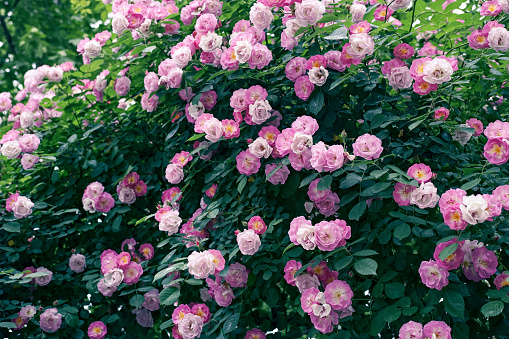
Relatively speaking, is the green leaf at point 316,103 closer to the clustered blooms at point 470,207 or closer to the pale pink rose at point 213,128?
the pale pink rose at point 213,128

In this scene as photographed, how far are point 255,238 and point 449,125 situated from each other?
3.10ft

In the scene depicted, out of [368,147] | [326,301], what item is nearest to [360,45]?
[368,147]

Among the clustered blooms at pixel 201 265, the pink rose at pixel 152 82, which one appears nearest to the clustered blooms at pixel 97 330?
the clustered blooms at pixel 201 265

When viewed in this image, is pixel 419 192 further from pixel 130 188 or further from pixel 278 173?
pixel 130 188

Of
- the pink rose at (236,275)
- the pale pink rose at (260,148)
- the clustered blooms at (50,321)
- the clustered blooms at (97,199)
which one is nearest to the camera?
the pale pink rose at (260,148)

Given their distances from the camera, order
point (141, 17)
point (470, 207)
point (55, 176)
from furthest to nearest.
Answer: point (55, 176), point (141, 17), point (470, 207)

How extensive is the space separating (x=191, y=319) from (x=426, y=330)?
950 mm

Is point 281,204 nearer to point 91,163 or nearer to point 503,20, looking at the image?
point 91,163

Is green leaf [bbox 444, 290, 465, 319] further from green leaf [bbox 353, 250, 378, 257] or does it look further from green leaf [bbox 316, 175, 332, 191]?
green leaf [bbox 316, 175, 332, 191]

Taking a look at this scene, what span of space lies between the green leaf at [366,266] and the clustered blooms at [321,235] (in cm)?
10

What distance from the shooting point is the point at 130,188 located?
268 centimetres

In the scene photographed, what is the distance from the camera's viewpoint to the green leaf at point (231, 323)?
6.38 ft

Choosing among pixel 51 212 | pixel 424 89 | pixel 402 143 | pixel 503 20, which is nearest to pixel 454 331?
pixel 402 143

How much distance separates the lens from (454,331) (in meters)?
1.68
